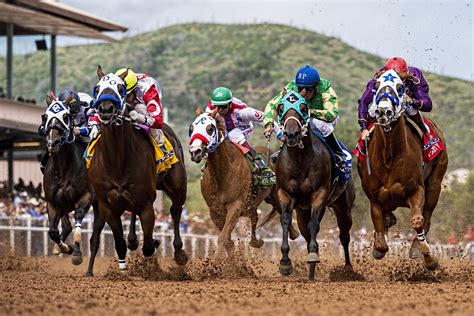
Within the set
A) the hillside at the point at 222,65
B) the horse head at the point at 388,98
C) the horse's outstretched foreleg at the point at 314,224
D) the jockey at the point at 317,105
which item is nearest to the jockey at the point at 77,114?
the jockey at the point at 317,105

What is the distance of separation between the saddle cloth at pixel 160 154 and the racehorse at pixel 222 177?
340 millimetres

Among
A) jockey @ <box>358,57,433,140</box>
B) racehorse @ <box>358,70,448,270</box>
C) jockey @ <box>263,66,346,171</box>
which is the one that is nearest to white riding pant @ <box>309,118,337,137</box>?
jockey @ <box>263,66,346,171</box>

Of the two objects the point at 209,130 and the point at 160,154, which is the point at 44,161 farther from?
the point at 209,130

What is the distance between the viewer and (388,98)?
10.7 m

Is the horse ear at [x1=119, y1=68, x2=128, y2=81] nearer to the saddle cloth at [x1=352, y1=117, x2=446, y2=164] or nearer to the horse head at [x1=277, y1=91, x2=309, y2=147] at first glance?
the horse head at [x1=277, y1=91, x2=309, y2=147]

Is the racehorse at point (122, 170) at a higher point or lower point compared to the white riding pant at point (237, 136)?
lower

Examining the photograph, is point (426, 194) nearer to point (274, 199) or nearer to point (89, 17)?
point (274, 199)

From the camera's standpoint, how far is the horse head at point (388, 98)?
10.7 m

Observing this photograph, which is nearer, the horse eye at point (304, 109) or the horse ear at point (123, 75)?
the horse eye at point (304, 109)

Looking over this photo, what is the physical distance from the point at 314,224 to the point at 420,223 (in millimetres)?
1174

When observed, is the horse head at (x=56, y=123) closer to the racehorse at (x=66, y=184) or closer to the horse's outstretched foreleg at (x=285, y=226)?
the racehorse at (x=66, y=184)

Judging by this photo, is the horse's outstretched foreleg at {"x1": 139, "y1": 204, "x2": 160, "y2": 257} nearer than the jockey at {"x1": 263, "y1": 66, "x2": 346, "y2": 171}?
Yes

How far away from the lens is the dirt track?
7.87m

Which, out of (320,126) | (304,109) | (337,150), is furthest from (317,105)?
(304,109)
